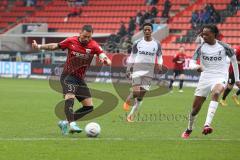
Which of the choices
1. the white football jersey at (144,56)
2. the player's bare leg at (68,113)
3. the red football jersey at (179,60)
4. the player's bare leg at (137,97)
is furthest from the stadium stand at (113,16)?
the player's bare leg at (68,113)

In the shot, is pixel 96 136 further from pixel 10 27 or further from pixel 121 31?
pixel 10 27

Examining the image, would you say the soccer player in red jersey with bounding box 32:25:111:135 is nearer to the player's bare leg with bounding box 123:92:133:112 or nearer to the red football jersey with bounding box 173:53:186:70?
the player's bare leg with bounding box 123:92:133:112

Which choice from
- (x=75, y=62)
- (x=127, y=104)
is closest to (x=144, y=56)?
(x=127, y=104)

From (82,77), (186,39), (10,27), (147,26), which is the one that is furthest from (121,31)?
(82,77)

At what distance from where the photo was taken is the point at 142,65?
16.8 meters

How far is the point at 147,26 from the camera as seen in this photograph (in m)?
15.5

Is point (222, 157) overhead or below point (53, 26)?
overhead

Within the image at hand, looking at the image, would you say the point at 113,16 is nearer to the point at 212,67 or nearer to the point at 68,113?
the point at 68,113

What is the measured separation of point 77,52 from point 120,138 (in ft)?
6.67

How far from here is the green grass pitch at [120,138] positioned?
9.98 meters

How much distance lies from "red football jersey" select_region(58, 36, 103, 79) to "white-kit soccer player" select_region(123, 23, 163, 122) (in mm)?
3474

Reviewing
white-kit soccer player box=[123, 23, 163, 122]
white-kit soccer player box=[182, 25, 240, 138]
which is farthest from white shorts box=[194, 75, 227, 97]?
white-kit soccer player box=[123, 23, 163, 122]

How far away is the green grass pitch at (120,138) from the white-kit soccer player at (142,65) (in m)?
0.69

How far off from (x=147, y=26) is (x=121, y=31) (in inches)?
1010
